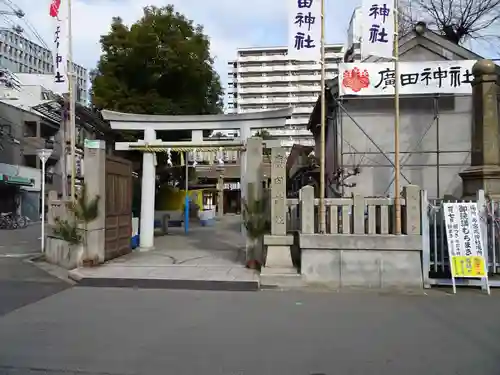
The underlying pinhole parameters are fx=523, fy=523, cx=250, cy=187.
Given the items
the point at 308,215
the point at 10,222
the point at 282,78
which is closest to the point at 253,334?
the point at 308,215

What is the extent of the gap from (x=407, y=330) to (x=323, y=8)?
6895 millimetres

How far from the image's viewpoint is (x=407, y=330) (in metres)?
7.17

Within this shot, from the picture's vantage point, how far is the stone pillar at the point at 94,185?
12.2 m

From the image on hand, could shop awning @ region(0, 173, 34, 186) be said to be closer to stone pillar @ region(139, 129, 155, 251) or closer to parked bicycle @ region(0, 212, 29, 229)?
parked bicycle @ region(0, 212, 29, 229)

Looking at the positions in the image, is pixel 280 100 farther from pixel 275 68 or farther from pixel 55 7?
pixel 55 7

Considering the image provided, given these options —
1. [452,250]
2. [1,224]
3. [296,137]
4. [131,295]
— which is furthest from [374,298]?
[296,137]

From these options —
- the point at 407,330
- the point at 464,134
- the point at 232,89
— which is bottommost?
the point at 407,330

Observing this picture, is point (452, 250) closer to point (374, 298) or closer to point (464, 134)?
point (374, 298)

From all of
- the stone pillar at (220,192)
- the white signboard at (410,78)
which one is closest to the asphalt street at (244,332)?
the white signboard at (410,78)

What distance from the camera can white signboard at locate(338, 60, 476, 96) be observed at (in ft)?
47.7

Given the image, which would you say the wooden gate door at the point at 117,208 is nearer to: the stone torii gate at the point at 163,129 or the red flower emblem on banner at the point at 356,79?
the stone torii gate at the point at 163,129

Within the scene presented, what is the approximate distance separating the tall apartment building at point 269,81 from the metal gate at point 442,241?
3421 inches

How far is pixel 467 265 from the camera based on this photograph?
977 centimetres

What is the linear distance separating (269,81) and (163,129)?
87.2m
